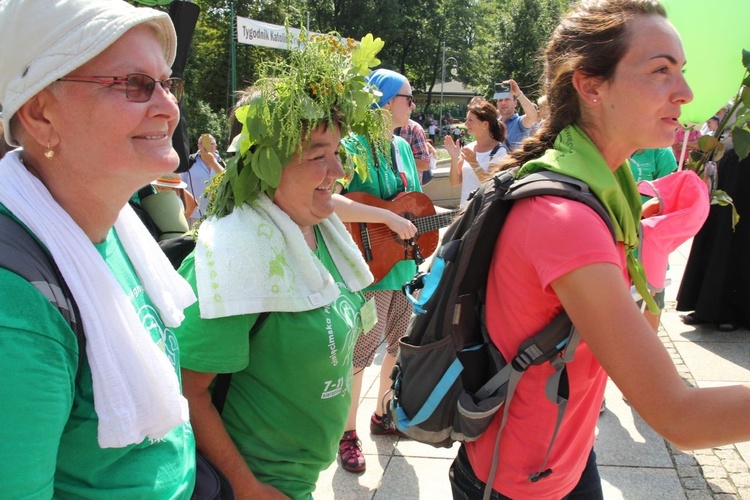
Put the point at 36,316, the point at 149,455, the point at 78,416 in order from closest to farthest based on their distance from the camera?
the point at 36,316, the point at 78,416, the point at 149,455

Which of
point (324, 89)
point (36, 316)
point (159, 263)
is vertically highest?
point (324, 89)

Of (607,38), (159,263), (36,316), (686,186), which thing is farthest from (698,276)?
(36,316)

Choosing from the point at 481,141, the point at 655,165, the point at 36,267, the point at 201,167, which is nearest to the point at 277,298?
the point at 36,267

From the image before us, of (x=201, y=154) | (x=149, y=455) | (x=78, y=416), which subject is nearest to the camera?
(x=78, y=416)

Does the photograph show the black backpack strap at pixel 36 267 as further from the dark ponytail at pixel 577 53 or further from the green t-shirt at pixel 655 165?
the green t-shirt at pixel 655 165

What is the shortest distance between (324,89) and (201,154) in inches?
203

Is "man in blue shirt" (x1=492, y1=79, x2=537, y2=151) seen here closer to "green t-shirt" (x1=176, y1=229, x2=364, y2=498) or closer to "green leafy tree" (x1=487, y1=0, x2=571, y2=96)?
"green t-shirt" (x1=176, y1=229, x2=364, y2=498)

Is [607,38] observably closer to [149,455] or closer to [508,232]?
[508,232]

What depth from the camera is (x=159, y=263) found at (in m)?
1.44

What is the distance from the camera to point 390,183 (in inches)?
144

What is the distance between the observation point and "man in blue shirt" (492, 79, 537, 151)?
6.18 m

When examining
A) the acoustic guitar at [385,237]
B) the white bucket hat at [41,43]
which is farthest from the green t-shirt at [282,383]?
the acoustic guitar at [385,237]

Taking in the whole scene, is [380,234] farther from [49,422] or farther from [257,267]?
[49,422]

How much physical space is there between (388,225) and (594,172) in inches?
77.5
